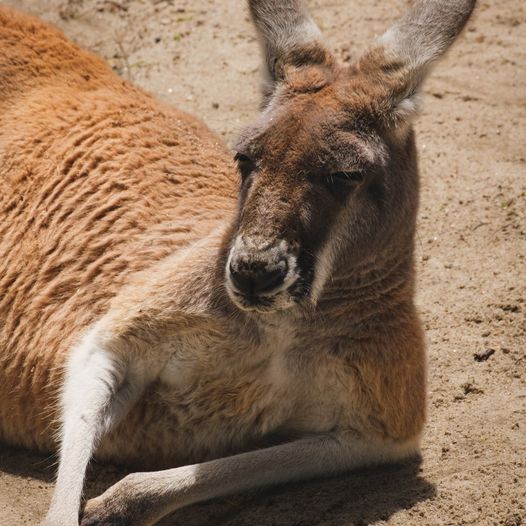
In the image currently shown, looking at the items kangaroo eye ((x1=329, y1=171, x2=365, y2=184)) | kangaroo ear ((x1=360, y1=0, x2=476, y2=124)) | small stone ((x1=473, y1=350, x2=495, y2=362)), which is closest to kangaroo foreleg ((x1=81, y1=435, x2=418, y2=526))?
small stone ((x1=473, y1=350, x2=495, y2=362))

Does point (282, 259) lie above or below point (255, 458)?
above

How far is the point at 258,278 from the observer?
12.5 ft

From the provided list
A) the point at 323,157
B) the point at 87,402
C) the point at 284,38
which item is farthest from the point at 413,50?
the point at 87,402

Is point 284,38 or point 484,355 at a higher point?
point 284,38

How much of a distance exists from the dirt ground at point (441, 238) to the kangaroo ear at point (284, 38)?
144 cm

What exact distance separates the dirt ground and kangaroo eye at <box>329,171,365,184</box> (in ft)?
4.46

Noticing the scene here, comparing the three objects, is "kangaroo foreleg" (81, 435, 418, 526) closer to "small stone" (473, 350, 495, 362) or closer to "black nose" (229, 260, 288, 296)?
"black nose" (229, 260, 288, 296)

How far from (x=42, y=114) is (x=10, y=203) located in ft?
1.76

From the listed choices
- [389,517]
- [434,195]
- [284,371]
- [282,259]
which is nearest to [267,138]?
[282,259]

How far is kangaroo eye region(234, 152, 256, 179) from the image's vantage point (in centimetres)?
405

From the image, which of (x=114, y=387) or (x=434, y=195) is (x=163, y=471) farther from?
(x=434, y=195)

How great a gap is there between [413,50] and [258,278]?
1.20 metres

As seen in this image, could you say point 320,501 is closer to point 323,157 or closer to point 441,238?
point 323,157

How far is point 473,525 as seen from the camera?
163 inches
